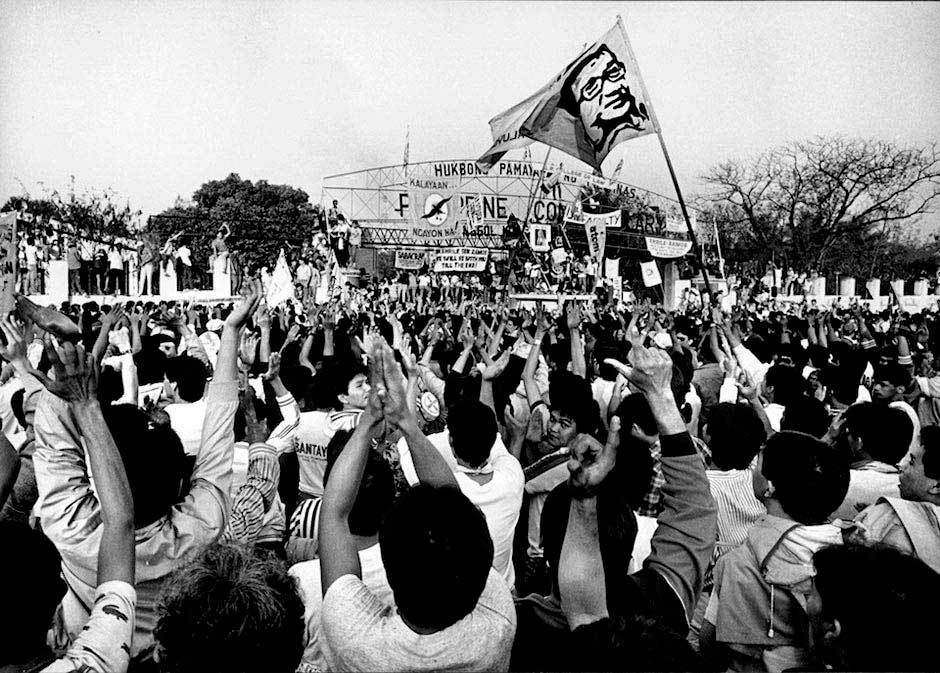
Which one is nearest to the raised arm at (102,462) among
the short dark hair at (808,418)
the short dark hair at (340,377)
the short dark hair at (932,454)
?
the short dark hair at (340,377)

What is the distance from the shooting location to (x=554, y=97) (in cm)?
1002

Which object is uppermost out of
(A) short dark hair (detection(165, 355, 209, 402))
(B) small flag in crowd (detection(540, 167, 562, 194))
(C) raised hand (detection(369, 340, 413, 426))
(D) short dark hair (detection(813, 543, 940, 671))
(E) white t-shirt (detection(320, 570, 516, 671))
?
(B) small flag in crowd (detection(540, 167, 562, 194))

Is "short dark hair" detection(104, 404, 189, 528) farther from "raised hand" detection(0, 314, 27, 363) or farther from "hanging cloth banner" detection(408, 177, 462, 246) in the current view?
"hanging cloth banner" detection(408, 177, 462, 246)

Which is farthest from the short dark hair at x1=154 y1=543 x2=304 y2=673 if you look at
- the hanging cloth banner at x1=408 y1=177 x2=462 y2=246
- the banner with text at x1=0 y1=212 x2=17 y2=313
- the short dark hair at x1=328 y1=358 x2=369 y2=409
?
the hanging cloth banner at x1=408 y1=177 x2=462 y2=246

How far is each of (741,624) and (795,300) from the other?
2681cm

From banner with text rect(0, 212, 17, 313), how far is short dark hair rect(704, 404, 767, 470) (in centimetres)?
629

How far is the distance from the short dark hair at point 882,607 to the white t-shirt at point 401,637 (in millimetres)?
772

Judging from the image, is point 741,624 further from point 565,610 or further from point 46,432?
point 46,432

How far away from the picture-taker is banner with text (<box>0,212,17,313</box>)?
699 centimetres

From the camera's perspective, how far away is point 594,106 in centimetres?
990

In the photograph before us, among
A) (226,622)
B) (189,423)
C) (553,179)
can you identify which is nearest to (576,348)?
(189,423)

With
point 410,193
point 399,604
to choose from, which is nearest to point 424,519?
point 399,604

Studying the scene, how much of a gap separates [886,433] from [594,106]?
7.26m

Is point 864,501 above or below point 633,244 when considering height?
below
